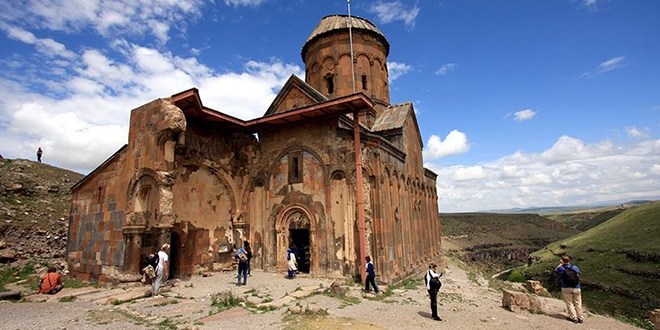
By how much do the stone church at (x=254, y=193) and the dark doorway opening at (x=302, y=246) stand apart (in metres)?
0.06

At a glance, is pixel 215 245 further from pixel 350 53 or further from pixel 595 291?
pixel 595 291

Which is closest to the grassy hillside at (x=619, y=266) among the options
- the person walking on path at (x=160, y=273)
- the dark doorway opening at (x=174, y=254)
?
the dark doorway opening at (x=174, y=254)

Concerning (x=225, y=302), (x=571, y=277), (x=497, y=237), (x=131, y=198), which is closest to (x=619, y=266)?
(x=571, y=277)

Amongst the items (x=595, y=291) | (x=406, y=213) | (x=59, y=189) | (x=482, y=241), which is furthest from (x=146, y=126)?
(x=482, y=241)

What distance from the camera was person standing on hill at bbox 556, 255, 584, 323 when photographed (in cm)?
778

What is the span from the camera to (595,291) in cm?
2238

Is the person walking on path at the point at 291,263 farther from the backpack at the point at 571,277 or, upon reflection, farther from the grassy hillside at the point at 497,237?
the grassy hillside at the point at 497,237

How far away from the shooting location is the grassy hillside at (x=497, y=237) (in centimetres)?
4117

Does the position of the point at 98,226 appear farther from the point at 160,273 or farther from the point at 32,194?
the point at 32,194

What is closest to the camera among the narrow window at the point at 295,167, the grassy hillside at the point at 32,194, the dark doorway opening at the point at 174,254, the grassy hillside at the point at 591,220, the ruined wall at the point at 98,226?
the ruined wall at the point at 98,226

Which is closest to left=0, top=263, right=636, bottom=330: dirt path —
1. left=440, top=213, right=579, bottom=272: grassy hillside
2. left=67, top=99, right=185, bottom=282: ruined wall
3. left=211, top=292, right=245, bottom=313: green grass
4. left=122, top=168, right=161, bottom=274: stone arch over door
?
left=211, top=292, right=245, bottom=313: green grass

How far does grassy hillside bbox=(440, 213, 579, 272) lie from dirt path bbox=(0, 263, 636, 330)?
25968 mm

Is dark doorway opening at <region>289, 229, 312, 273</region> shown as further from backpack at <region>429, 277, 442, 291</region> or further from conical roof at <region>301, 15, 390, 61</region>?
conical roof at <region>301, 15, 390, 61</region>

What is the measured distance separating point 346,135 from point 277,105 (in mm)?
4954
